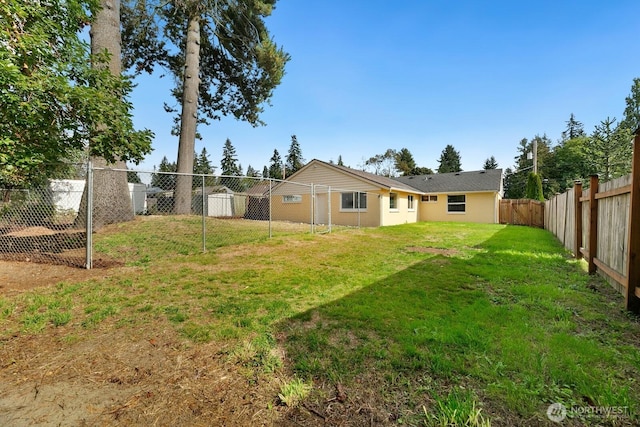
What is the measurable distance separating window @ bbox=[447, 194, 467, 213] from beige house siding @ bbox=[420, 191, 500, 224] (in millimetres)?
161

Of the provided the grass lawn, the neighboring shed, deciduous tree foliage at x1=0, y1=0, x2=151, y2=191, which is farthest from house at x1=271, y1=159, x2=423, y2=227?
the grass lawn

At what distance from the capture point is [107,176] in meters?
8.31

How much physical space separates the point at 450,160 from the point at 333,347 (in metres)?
57.2

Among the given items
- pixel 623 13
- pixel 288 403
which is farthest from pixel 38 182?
pixel 623 13

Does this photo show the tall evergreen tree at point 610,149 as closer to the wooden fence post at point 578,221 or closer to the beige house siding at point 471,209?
the beige house siding at point 471,209

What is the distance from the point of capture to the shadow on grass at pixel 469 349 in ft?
5.83

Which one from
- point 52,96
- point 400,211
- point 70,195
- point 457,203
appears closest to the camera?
point 52,96

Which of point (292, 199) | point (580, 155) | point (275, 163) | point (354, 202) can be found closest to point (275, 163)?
point (275, 163)

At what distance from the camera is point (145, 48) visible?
574 inches

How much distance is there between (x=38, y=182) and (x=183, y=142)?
7.81 meters

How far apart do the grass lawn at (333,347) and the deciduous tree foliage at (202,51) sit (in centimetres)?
1048

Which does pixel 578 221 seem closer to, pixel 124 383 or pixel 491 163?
pixel 124 383

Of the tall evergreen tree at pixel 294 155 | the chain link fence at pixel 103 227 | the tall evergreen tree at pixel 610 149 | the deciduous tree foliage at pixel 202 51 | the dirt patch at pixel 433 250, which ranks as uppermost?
the tall evergreen tree at pixel 294 155

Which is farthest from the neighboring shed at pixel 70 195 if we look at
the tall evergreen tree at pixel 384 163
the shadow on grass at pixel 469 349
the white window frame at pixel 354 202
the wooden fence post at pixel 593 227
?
the tall evergreen tree at pixel 384 163
